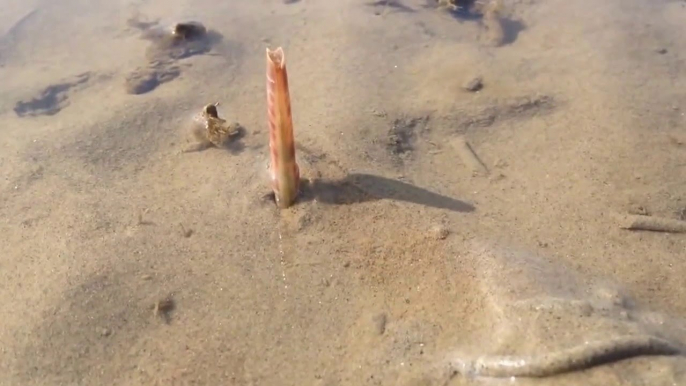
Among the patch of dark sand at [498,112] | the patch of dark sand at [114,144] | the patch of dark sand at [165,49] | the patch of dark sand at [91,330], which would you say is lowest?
the patch of dark sand at [498,112]

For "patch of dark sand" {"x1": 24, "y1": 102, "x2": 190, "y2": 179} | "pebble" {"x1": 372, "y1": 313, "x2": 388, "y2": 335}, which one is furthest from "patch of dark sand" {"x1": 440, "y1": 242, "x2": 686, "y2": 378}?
"patch of dark sand" {"x1": 24, "y1": 102, "x2": 190, "y2": 179}

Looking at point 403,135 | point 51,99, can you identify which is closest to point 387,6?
point 403,135

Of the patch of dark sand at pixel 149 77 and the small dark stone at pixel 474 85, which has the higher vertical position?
the patch of dark sand at pixel 149 77

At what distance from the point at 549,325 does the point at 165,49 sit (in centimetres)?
296

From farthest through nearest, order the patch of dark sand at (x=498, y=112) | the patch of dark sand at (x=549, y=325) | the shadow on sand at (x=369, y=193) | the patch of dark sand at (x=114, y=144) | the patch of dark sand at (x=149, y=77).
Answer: the patch of dark sand at (x=149, y=77) → the patch of dark sand at (x=498, y=112) → the patch of dark sand at (x=114, y=144) → the shadow on sand at (x=369, y=193) → the patch of dark sand at (x=549, y=325)

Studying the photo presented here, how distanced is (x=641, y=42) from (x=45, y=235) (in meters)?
3.52

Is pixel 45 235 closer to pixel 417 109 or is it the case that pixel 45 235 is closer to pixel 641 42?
pixel 417 109

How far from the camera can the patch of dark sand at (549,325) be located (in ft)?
5.92

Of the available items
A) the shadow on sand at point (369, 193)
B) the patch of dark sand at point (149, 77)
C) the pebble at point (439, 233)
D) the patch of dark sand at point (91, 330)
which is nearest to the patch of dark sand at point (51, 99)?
the patch of dark sand at point (149, 77)

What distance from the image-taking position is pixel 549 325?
1.93 m

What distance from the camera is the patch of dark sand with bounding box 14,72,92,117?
3.47 m

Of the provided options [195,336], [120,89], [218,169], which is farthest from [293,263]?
[120,89]

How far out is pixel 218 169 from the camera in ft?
9.44

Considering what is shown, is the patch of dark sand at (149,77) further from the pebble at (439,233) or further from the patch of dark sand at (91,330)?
the pebble at (439,233)
